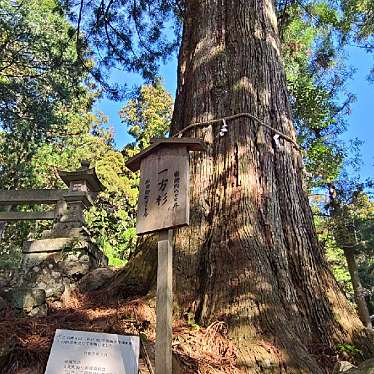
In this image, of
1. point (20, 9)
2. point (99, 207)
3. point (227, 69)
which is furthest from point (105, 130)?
point (227, 69)

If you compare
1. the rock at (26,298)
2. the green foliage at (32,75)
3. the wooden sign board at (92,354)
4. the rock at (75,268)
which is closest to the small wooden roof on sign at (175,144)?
the wooden sign board at (92,354)

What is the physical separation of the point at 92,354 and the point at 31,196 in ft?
12.0

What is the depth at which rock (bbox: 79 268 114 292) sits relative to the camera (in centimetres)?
378

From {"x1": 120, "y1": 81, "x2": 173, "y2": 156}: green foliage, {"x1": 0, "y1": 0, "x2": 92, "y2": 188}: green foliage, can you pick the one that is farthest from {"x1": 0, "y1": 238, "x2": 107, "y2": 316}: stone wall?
{"x1": 120, "y1": 81, "x2": 173, "y2": 156}: green foliage

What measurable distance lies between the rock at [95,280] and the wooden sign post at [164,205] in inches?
66.5

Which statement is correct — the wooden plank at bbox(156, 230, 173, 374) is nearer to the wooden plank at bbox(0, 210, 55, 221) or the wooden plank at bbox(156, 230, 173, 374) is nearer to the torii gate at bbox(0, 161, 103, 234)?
the torii gate at bbox(0, 161, 103, 234)

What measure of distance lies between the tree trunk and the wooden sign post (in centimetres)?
54

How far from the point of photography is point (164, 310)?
6.73ft

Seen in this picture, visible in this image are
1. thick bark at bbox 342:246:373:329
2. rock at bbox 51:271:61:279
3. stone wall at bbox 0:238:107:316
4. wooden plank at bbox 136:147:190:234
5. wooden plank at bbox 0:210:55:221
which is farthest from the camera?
thick bark at bbox 342:246:373:329

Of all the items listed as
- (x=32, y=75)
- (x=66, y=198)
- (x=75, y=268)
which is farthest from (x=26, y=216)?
(x=32, y=75)

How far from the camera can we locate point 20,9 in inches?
346

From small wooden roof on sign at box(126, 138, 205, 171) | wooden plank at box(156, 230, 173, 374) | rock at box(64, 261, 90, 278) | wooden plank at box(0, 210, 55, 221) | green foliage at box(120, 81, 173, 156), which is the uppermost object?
green foliage at box(120, 81, 173, 156)

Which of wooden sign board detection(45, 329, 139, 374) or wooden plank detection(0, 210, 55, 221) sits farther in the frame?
wooden plank detection(0, 210, 55, 221)

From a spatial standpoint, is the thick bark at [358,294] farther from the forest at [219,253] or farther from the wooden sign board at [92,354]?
the wooden sign board at [92,354]
